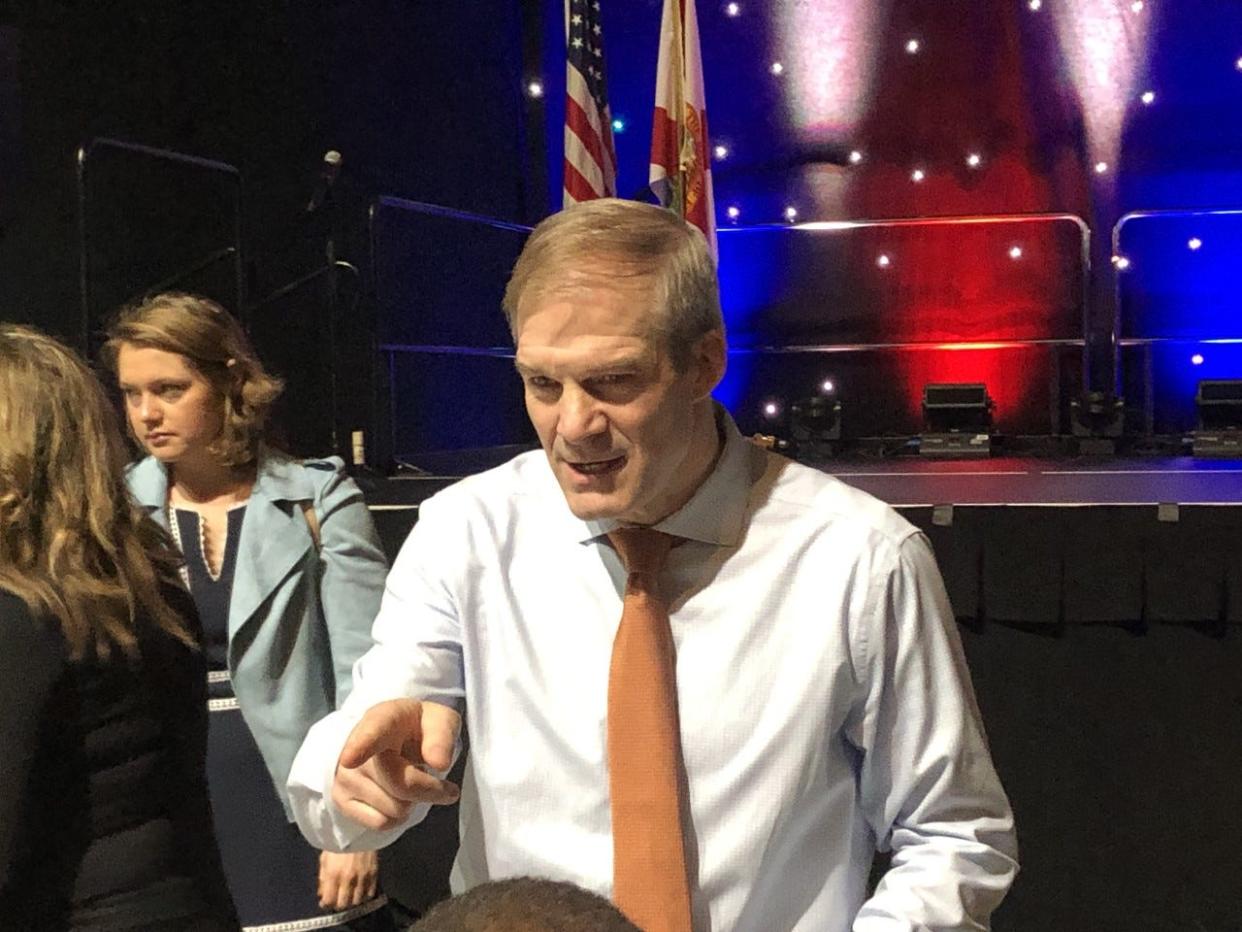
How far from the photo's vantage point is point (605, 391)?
1.24 m

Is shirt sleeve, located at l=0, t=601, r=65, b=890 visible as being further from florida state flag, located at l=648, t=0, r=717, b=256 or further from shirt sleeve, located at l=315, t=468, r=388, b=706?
florida state flag, located at l=648, t=0, r=717, b=256

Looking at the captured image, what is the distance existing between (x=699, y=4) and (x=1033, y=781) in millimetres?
4794

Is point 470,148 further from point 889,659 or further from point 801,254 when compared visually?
point 889,659

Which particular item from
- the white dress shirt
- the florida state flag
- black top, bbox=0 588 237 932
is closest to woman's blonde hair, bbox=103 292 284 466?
black top, bbox=0 588 237 932

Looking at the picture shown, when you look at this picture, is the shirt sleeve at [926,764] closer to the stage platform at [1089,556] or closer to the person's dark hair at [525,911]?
the person's dark hair at [525,911]

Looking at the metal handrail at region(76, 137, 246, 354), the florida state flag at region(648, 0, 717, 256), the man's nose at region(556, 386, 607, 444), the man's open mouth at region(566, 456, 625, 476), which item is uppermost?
the florida state flag at region(648, 0, 717, 256)

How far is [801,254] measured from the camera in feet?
22.1

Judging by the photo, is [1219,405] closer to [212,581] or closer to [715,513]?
[212,581]

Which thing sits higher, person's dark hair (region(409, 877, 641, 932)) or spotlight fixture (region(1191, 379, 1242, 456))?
spotlight fixture (region(1191, 379, 1242, 456))

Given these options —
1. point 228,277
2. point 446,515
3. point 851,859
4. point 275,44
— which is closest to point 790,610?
point 851,859

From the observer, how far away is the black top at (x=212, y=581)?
2176 mm

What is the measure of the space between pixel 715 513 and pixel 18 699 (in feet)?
2.43

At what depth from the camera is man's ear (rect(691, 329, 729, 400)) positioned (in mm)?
1286

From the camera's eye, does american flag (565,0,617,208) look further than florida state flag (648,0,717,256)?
No
